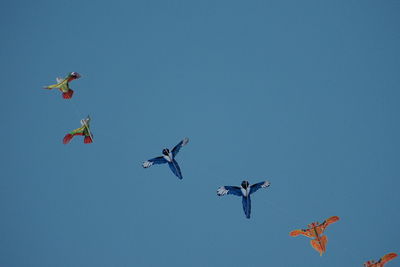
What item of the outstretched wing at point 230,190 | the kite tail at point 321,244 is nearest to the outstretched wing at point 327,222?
the kite tail at point 321,244

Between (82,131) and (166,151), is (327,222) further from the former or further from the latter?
(82,131)

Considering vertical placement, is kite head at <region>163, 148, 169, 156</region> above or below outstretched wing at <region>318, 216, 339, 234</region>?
above

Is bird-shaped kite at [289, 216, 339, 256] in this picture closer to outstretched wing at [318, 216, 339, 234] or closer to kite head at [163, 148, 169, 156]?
outstretched wing at [318, 216, 339, 234]

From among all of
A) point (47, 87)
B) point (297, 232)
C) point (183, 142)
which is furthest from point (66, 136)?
point (297, 232)

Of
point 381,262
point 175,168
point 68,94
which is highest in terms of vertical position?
point 68,94

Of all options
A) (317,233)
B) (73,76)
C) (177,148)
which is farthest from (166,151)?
(317,233)

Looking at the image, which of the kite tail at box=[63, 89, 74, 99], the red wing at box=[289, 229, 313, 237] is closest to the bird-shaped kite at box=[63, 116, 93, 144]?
the kite tail at box=[63, 89, 74, 99]

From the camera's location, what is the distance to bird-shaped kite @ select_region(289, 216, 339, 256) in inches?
1056

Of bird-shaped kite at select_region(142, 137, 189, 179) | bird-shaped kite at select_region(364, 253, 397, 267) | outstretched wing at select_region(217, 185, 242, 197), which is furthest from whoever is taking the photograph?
bird-shaped kite at select_region(142, 137, 189, 179)

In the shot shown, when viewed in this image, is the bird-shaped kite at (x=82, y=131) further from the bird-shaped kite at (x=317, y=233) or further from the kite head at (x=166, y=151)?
the bird-shaped kite at (x=317, y=233)

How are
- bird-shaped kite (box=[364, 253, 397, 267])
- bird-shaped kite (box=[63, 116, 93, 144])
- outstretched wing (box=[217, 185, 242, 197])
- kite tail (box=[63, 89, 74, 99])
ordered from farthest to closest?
1. kite tail (box=[63, 89, 74, 99])
2. bird-shaped kite (box=[63, 116, 93, 144])
3. outstretched wing (box=[217, 185, 242, 197])
4. bird-shaped kite (box=[364, 253, 397, 267])

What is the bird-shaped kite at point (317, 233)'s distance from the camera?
26812mm

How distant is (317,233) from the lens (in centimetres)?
2692

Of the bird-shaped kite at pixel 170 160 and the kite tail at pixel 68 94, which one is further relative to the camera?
the kite tail at pixel 68 94
